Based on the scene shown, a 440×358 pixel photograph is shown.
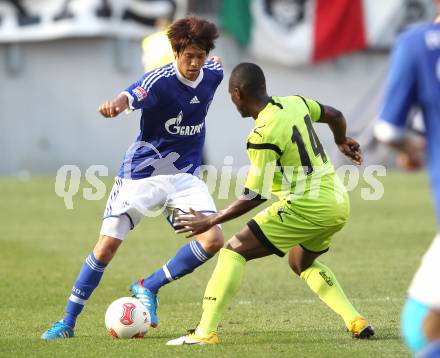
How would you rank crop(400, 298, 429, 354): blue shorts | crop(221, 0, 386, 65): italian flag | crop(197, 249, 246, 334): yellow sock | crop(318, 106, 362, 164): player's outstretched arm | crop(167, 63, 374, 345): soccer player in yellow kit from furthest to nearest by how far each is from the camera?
crop(221, 0, 386, 65): italian flag → crop(318, 106, 362, 164): player's outstretched arm → crop(197, 249, 246, 334): yellow sock → crop(167, 63, 374, 345): soccer player in yellow kit → crop(400, 298, 429, 354): blue shorts

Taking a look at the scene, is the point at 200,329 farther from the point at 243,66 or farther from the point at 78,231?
the point at 78,231

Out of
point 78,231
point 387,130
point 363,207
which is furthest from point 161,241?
point 387,130

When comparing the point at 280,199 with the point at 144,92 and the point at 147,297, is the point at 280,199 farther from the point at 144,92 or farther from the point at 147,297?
the point at 147,297

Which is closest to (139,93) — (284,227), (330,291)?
(284,227)

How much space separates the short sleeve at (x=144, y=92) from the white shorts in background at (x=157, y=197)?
2.21ft

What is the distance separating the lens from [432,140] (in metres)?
4.52

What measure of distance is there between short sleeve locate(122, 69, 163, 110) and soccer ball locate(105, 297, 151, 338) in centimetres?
142

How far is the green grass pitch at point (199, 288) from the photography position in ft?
23.2

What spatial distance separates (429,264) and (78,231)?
11.2 m

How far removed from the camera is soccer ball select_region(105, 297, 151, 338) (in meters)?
7.39

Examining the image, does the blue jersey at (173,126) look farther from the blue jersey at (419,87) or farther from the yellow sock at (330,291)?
the blue jersey at (419,87)

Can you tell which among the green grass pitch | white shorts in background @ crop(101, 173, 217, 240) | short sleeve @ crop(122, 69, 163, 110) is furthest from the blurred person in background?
short sleeve @ crop(122, 69, 163, 110)

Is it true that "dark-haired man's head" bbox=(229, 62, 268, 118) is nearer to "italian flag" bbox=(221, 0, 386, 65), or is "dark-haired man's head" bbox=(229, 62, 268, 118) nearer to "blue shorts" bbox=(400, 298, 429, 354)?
"blue shorts" bbox=(400, 298, 429, 354)

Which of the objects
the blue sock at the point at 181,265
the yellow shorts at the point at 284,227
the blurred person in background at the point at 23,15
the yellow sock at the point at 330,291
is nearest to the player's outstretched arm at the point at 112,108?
the yellow shorts at the point at 284,227
